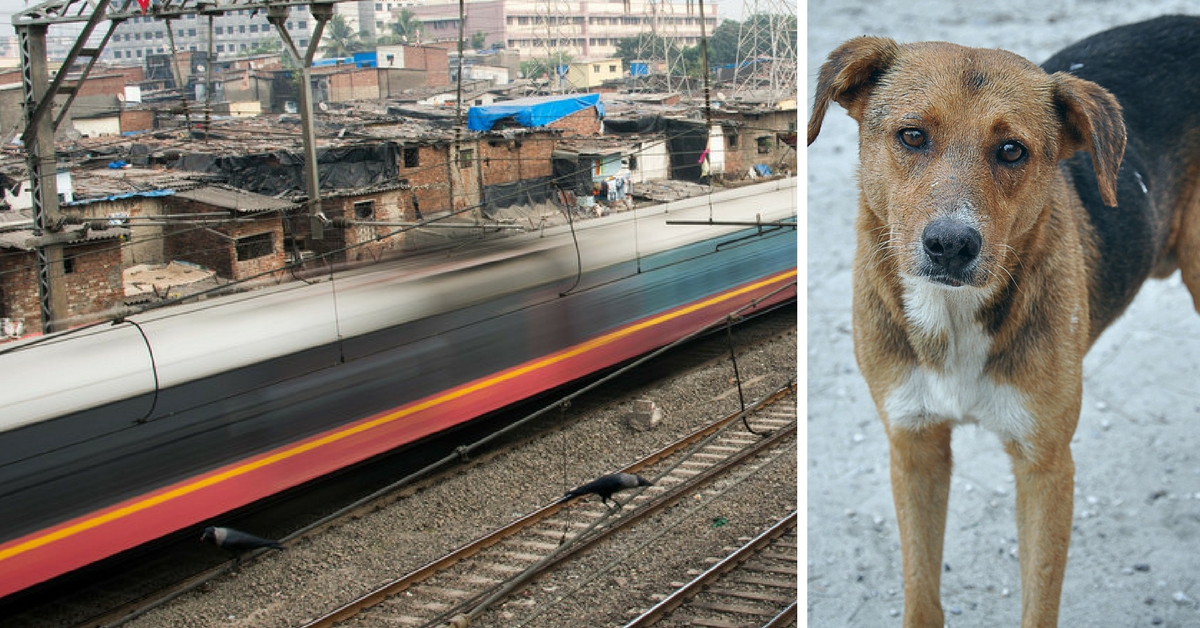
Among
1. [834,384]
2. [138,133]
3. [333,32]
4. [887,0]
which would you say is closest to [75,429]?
[834,384]

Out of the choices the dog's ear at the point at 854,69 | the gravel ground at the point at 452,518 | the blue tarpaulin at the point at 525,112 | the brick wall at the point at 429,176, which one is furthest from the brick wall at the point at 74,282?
the dog's ear at the point at 854,69

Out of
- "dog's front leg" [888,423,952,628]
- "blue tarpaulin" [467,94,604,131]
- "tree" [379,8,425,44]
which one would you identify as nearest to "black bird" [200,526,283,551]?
"dog's front leg" [888,423,952,628]

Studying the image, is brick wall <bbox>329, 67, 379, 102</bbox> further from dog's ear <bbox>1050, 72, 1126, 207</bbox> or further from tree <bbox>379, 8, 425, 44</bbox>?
dog's ear <bbox>1050, 72, 1126, 207</bbox>

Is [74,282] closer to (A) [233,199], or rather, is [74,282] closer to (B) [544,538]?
(A) [233,199]

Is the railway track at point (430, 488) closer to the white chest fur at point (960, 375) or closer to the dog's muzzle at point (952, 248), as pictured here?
the white chest fur at point (960, 375)

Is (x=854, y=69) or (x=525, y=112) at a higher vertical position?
(x=854, y=69)

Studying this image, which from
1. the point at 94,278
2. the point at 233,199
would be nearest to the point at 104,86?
the point at 233,199
